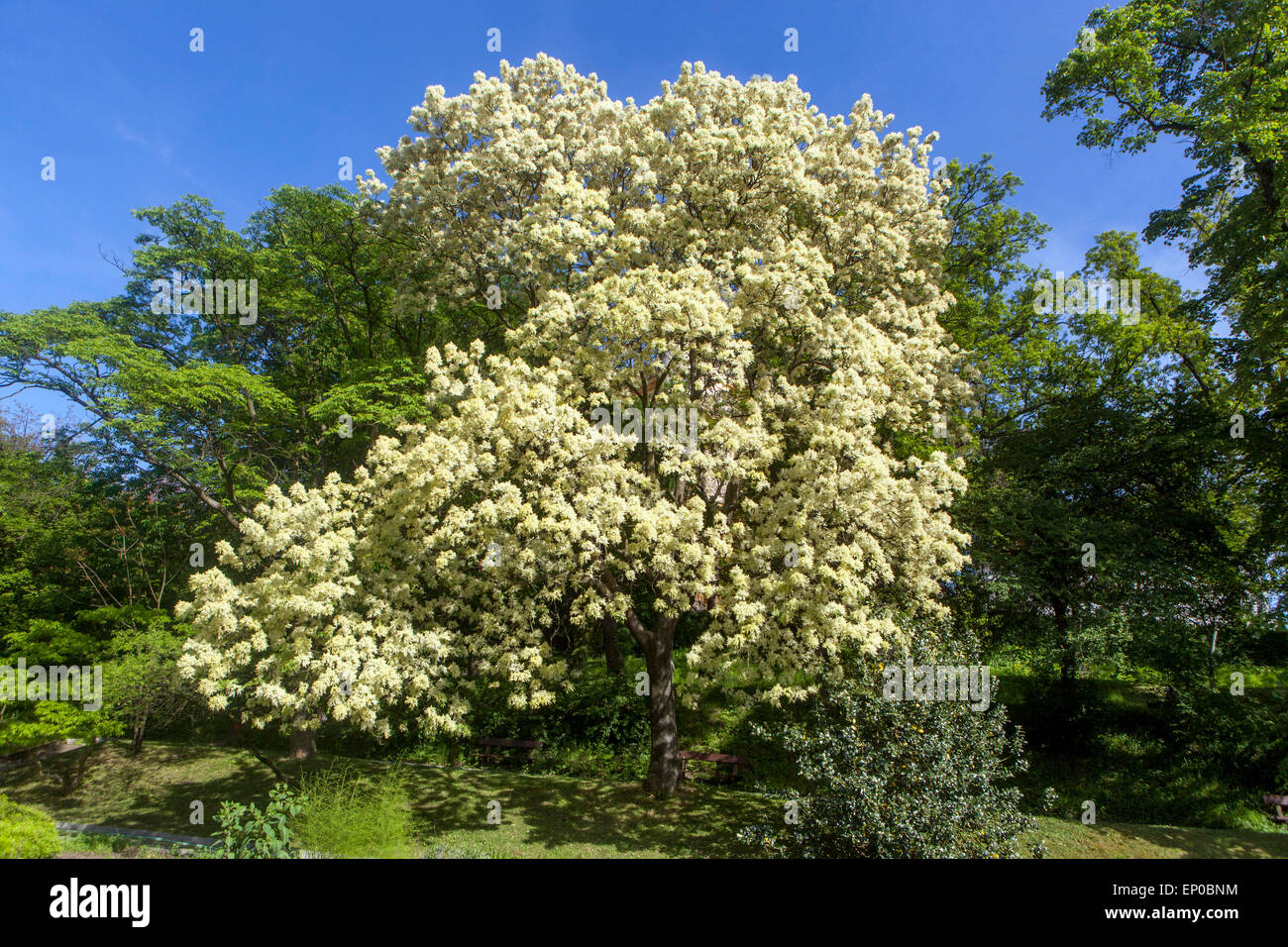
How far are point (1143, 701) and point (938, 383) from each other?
31.7 feet

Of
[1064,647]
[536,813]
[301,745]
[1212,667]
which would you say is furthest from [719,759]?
[301,745]

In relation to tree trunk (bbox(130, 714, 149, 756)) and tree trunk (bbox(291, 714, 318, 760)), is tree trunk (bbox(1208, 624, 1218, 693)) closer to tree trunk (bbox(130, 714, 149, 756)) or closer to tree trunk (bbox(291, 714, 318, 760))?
tree trunk (bbox(291, 714, 318, 760))

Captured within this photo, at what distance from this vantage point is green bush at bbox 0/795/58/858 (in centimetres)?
685

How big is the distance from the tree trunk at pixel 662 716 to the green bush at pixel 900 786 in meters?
3.97

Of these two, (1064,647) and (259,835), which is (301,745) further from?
(1064,647)

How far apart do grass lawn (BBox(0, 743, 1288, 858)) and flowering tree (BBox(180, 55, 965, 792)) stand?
5.05 ft

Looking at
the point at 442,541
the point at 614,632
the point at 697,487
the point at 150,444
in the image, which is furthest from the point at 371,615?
the point at 150,444

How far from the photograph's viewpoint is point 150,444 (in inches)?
721

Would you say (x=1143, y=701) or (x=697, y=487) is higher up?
(x=697, y=487)

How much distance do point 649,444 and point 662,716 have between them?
582 cm

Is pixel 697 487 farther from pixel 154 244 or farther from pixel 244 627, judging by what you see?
pixel 154 244

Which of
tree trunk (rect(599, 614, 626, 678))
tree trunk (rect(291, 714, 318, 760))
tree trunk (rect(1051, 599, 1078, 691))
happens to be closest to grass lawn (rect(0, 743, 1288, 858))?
tree trunk (rect(291, 714, 318, 760))

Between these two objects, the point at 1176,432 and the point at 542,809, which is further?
the point at 1176,432

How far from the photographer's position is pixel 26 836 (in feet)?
23.1
